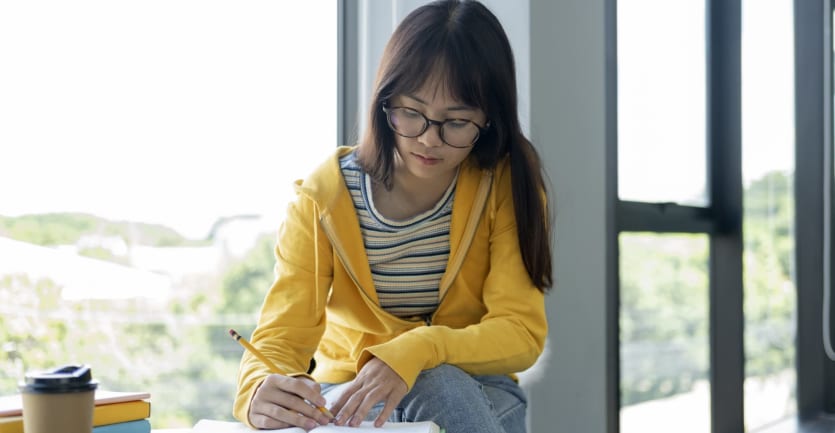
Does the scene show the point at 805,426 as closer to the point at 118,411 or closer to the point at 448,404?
the point at 448,404

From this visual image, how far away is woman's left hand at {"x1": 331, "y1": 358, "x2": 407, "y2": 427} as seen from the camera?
3.63 ft

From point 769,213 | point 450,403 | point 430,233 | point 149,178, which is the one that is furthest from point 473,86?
point 769,213

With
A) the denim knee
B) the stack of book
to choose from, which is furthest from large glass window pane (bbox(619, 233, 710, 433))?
the stack of book

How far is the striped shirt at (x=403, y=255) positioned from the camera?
1.44m

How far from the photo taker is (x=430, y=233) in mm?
1453

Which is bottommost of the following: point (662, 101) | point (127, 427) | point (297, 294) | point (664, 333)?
point (664, 333)

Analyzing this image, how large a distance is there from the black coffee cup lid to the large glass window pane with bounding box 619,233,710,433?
1.70 metres

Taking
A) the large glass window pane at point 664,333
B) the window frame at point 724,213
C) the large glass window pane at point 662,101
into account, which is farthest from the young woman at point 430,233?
the window frame at point 724,213

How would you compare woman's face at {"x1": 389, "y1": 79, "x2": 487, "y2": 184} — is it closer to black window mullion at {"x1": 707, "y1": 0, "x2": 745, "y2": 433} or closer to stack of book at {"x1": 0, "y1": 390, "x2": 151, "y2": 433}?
stack of book at {"x1": 0, "y1": 390, "x2": 151, "y2": 433}

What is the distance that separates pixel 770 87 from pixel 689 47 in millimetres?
579

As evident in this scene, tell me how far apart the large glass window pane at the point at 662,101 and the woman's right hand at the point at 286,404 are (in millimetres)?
1384

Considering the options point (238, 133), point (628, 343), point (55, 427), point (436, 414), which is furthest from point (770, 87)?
point (55, 427)

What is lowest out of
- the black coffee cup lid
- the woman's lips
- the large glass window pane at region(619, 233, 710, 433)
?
the large glass window pane at region(619, 233, 710, 433)

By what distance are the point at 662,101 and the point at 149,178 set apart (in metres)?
1.55
